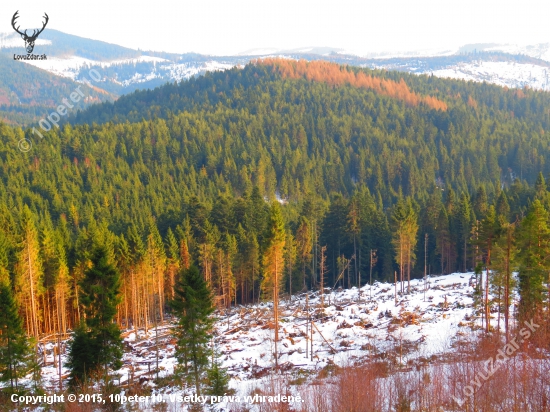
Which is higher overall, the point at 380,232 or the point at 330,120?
the point at 330,120

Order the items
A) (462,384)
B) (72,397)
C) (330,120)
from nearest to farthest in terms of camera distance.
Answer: (462,384)
(72,397)
(330,120)

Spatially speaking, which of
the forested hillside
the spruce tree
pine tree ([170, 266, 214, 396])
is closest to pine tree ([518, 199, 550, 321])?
the forested hillside

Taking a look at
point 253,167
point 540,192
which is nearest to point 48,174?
point 253,167

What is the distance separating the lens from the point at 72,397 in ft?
71.9

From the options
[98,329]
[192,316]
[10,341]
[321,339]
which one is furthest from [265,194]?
[10,341]

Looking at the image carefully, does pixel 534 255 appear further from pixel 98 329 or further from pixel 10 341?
pixel 10 341

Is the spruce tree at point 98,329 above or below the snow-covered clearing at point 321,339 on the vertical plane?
above

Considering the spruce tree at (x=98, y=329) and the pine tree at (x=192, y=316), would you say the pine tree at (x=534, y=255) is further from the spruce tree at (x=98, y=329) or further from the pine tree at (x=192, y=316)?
the spruce tree at (x=98, y=329)

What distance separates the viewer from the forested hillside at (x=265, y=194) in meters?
47.9

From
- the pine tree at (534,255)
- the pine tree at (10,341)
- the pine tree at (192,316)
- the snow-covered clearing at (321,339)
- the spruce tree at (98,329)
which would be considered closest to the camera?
the spruce tree at (98,329)

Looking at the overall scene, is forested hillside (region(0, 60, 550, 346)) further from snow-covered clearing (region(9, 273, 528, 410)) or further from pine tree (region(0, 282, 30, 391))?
pine tree (region(0, 282, 30, 391))

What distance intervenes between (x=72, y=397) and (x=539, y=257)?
29397 millimetres

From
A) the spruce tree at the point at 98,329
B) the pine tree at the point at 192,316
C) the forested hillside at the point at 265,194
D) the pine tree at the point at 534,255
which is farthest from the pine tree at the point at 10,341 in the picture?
the pine tree at the point at 534,255

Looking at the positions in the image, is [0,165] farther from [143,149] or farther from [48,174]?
[143,149]
